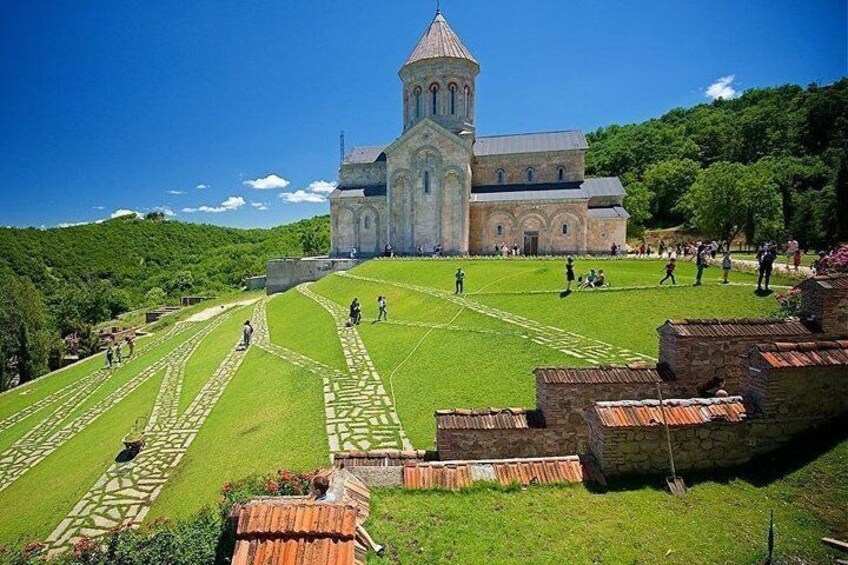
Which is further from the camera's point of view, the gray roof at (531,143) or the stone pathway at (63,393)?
the gray roof at (531,143)

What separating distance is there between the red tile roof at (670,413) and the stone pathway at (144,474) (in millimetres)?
8479

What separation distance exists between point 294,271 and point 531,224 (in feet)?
72.6

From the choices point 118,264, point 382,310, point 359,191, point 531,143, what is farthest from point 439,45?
point 118,264

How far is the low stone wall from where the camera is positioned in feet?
135

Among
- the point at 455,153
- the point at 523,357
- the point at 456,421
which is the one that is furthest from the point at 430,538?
the point at 455,153

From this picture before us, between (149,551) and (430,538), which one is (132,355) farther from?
(430,538)

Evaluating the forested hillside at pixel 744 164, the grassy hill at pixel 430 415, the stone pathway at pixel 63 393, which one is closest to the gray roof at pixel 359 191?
the grassy hill at pixel 430 415

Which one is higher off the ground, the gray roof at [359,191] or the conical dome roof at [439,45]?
the conical dome roof at [439,45]

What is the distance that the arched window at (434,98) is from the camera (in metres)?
44.2

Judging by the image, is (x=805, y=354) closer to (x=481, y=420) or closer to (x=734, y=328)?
(x=734, y=328)

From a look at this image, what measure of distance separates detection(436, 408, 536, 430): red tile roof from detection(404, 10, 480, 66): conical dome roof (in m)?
42.4

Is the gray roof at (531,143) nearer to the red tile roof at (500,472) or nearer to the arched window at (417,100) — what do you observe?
the arched window at (417,100)

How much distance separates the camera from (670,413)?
5.44 metres

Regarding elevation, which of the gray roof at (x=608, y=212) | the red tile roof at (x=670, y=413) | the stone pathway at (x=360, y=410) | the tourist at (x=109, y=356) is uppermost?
the gray roof at (x=608, y=212)
